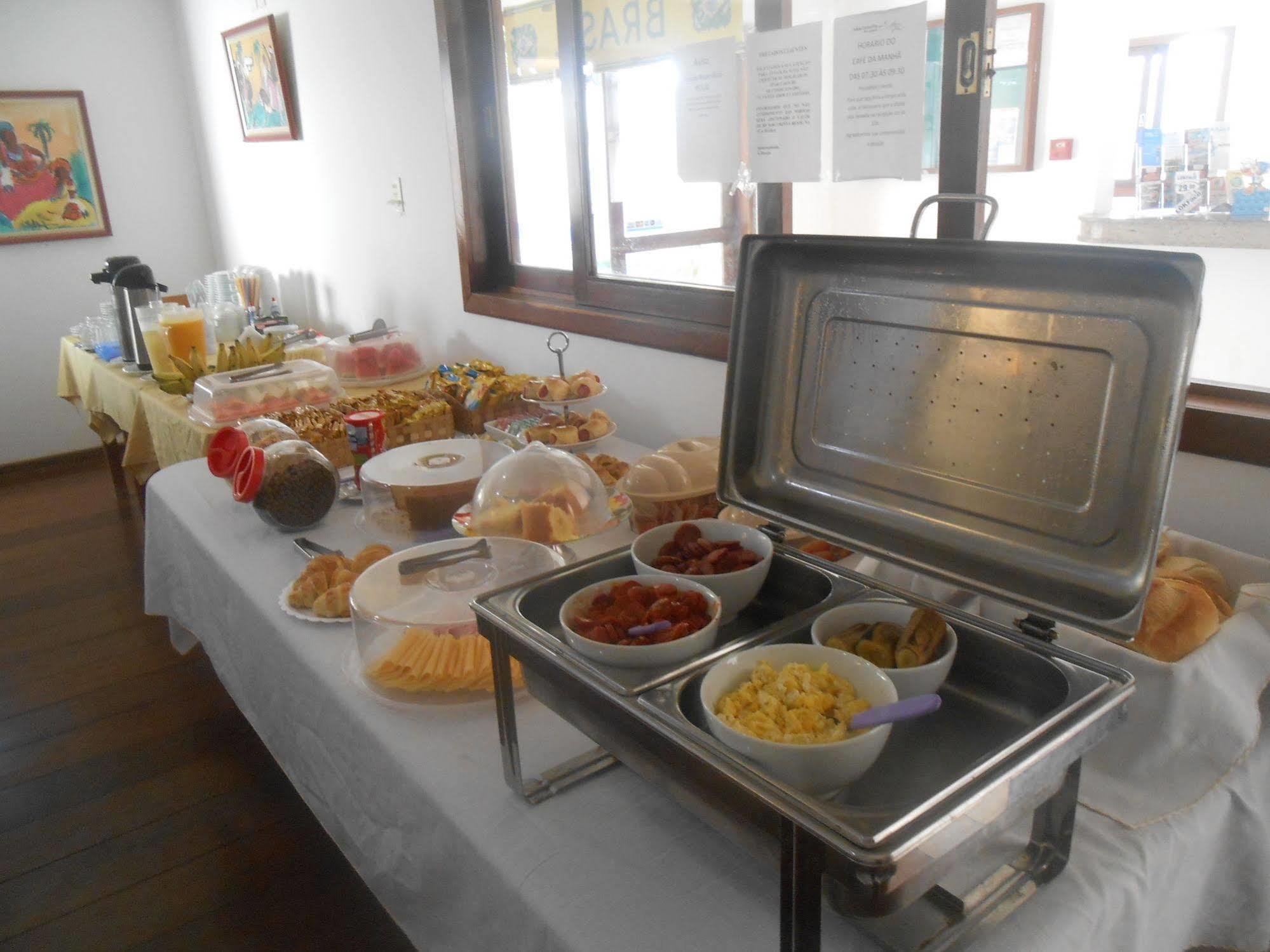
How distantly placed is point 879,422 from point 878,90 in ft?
2.18

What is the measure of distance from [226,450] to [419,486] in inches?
14.8

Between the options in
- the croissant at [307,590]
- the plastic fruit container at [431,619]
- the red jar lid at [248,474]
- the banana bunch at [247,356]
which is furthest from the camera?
the banana bunch at [247,356]

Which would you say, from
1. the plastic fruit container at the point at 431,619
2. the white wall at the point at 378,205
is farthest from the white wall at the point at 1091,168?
the plastic fruit container at the point at 431,619

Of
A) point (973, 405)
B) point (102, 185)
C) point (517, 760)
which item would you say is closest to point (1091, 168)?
point (973, 405)

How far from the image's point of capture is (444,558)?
3.27ft

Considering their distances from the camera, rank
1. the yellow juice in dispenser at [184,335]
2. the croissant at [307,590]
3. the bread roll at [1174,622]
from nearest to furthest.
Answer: the bread roll at [1174,622] → the croissant at [307,590] → the yellow juice in dispenser at [184,335]

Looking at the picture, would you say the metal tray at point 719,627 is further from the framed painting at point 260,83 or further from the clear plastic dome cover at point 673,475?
the framed painting at point 260,83

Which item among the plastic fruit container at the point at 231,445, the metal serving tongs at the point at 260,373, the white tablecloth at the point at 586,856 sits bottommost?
the white tablecloth at the point at 586,856

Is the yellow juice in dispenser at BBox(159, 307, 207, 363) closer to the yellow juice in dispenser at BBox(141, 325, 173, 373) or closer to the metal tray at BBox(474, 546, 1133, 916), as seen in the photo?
the yellow juice in dispenser at BBox(141, 325, 173, 373)

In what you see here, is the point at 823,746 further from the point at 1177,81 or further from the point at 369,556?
the point at 1177,81

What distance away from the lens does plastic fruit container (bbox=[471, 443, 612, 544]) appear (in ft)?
3.72

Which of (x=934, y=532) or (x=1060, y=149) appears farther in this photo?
(x=1060, y=149)

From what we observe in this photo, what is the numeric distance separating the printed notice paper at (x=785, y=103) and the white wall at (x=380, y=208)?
1.12 ft

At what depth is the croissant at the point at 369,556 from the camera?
1142 millimetres
